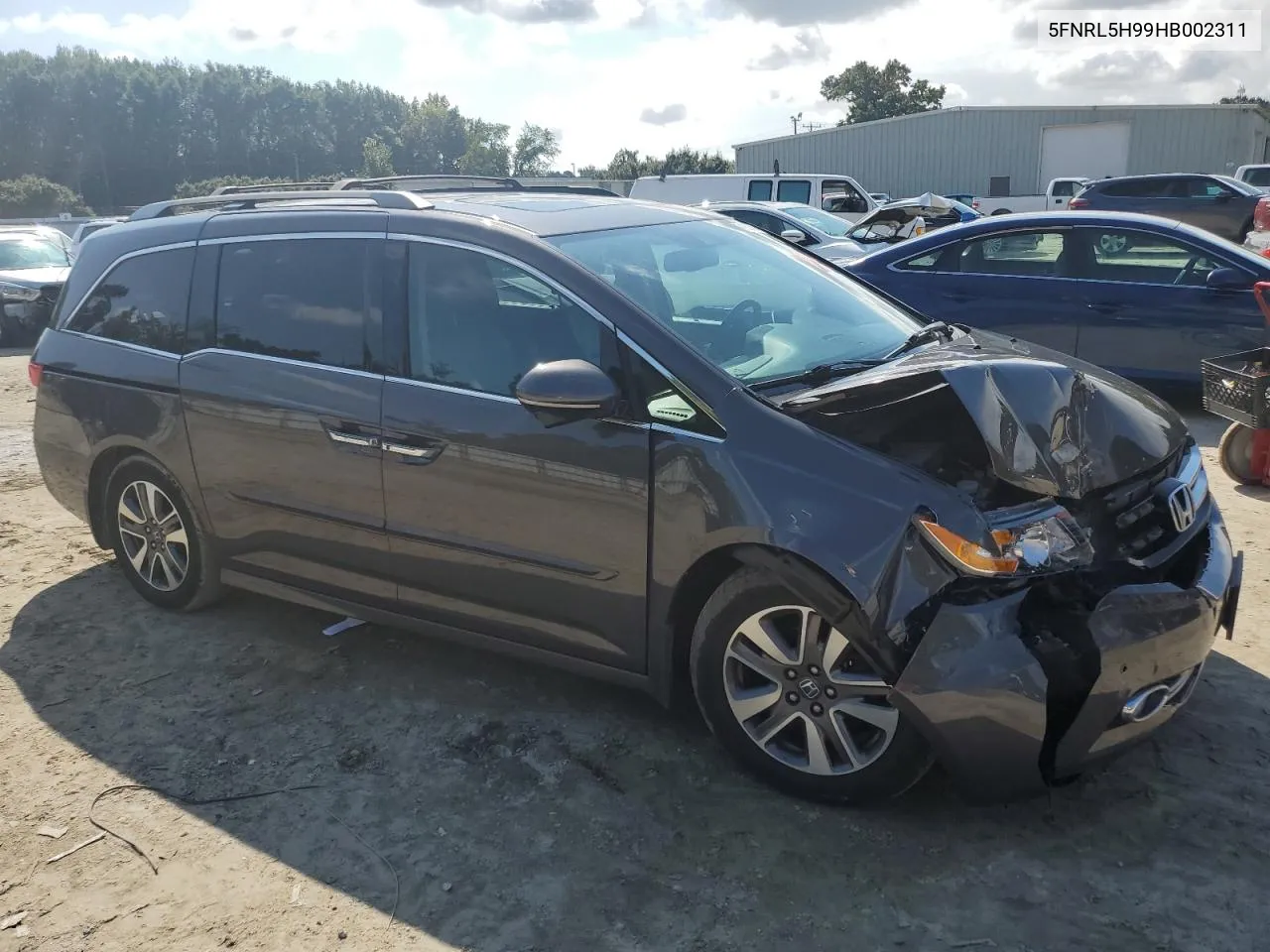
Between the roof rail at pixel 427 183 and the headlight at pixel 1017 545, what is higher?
the roof rail at pixel 427 183

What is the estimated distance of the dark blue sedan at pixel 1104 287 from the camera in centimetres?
751

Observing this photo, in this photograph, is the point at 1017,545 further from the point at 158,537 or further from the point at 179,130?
the point at 179,130

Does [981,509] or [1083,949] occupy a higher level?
[981,509]

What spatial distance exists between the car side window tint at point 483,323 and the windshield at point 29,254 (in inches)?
591

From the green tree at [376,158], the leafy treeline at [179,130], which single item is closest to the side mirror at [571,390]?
the leafy treeline at [179,130]

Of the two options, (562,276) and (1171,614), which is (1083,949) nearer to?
(1171,614)

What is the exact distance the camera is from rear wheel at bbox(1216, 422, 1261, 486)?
599 centimetres

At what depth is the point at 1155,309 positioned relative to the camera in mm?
7660

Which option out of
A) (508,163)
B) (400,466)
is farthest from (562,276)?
(508,163)

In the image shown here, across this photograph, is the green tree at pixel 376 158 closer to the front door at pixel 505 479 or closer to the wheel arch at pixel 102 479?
the wheel arch at pixel 102 479

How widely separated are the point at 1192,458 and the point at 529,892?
251cm

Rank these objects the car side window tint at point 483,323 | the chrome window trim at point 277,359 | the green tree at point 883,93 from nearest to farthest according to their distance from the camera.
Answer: the car side window tint at point 483,323
the chrome window trim at point 277,359
the green tree at point 883,93

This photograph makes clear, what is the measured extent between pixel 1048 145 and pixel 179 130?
82428 mm

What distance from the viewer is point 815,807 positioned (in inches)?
124
